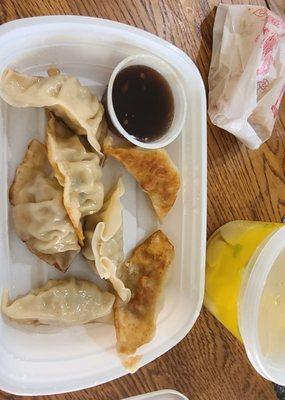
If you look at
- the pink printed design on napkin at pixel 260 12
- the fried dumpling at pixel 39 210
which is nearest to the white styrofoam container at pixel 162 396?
the fried dumpling at pixel 39 210

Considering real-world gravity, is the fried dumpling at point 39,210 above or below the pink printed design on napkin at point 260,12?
below

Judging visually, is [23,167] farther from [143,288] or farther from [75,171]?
[143,288]

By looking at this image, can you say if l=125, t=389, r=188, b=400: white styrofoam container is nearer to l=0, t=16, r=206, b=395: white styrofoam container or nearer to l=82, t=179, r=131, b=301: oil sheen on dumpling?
l=0, t=16, r=206, b=395: white styrofoam container

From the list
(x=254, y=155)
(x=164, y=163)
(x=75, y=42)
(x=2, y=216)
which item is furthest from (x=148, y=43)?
(x=2, y=216)

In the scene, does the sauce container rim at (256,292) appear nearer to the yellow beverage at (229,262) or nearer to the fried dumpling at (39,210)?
the yellow beverage at (229,262)

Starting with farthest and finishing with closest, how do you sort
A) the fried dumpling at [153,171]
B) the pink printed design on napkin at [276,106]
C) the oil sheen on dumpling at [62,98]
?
the pink printed design on napkin at [276,106] < the fried dumpling at [153,171] < the oil sheen on dumpling at [62,98]
